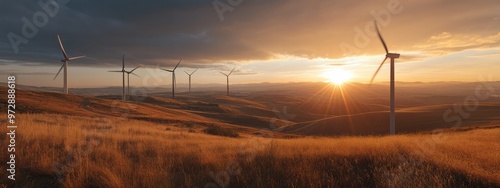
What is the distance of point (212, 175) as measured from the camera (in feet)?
23.1

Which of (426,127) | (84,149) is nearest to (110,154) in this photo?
(84,149)

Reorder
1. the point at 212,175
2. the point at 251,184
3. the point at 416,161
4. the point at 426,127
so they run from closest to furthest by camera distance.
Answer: the point at 251,184
the point at 212,175
the point at 416,161
the point at 426,127

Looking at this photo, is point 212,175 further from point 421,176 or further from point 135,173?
point 421,176

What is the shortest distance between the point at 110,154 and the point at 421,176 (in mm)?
8281

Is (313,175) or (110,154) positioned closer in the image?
(313,175)

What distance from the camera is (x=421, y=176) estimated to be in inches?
265

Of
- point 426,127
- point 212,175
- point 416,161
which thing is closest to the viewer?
point 212,175

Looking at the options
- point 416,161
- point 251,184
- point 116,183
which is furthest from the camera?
point 416,161

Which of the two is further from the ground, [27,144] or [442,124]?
[27,144]

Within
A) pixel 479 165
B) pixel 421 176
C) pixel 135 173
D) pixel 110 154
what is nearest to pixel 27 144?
pixel 110 154

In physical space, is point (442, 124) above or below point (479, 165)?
below

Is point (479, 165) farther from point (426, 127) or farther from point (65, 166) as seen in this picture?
point (426, 127)

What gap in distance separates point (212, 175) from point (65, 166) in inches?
142

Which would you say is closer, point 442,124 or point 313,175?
point 313,175
